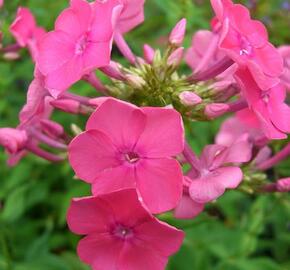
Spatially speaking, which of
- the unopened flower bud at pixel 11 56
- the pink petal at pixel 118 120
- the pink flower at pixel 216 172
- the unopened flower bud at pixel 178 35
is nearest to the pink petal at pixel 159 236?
the pink flower at pixel 216 172

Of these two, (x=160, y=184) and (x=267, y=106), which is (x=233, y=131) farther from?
(x=160, y=184)

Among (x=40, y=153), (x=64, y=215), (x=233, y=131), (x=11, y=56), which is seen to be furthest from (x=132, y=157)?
(x=64, y=215)

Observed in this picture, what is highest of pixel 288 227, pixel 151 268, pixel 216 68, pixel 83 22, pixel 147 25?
pixel 83 22

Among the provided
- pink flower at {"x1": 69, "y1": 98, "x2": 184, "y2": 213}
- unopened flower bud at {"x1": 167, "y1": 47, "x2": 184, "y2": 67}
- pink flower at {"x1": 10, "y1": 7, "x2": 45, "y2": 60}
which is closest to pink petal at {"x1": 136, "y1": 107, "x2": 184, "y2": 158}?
pink flower at {"x1": 69, "y1": 98, "x2": 184, "y2": 213}

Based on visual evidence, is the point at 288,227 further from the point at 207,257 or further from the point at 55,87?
the point at 55,87

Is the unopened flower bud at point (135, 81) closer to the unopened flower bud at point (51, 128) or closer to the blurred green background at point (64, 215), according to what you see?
the unopened flower bud at point (51, 128)

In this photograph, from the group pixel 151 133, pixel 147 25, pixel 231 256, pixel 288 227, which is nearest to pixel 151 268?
pixel 151 133
